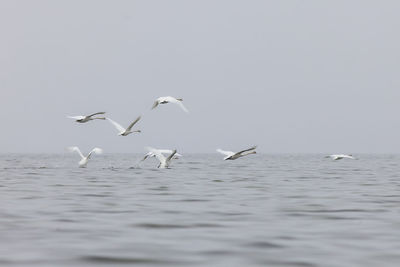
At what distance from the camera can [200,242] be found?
538 inches

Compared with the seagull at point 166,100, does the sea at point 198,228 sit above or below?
below

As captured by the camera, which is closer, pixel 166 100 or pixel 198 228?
pixel 198 228

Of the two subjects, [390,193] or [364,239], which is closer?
[364,239]

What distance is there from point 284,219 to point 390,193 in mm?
10426

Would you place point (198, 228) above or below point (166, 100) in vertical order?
below

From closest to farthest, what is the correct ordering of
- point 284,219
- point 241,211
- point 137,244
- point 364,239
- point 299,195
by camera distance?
point 137,244 < point 364,239 < point 284,219 < point 241,211 < point 299,195

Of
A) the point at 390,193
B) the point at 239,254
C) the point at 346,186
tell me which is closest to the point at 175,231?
the point at 239,254

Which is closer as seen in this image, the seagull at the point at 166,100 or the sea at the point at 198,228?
the sea at the point at 198,228

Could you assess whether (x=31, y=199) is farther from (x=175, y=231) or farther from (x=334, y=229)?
(x=334, y=229)

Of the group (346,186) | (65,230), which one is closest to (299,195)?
(346,186)

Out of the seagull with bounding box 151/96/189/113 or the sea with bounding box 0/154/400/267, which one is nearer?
the sea with bounding box 0/154/400/267

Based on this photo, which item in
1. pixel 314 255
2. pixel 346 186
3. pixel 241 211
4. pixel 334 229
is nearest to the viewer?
pixel 314 255

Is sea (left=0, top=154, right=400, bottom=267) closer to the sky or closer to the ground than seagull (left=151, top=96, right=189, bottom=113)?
closer to the ground

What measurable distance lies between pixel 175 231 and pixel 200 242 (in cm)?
157
